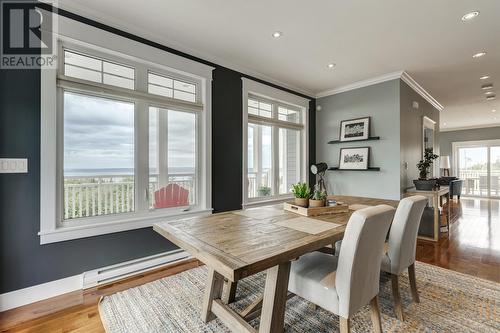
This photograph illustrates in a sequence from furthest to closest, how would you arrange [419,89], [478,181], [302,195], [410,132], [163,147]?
[478,181] < [419,89] < [410,132] < [163,147] < [302,195]

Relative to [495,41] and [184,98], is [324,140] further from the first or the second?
[184,98]

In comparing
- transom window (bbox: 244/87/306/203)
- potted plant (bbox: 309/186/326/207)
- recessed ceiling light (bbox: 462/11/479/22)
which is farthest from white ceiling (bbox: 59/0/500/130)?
potted plant (bbox: 309/186/326/207)

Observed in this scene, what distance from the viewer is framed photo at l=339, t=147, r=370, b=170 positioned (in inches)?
161

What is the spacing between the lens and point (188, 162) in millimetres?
3037

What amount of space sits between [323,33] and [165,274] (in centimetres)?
323

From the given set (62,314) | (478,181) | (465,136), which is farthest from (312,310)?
(465,136)

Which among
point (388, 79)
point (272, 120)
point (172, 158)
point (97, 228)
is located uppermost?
point (388, 79)

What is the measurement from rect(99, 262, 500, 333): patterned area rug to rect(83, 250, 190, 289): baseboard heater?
1.01ft

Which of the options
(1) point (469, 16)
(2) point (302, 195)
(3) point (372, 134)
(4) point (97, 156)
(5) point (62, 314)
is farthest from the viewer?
(3) point (372, 134)

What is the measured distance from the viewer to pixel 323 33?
103 inches

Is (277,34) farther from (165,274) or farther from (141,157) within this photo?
(165,274)

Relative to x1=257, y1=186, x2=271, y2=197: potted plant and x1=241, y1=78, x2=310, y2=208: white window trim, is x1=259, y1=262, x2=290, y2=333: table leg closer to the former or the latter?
x1=241, y1=78, x2=310, y2=208: white window trim

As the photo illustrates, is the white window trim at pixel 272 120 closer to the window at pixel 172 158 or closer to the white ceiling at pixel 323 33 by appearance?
the white ceiling at pixel 323 33

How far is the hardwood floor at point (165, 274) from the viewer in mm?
1744
